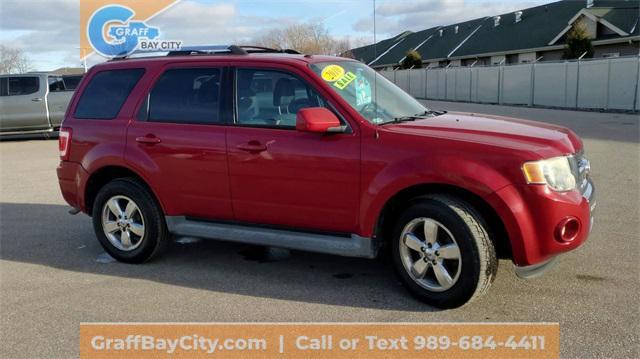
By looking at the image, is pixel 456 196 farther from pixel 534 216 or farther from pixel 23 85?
pixel 23 85

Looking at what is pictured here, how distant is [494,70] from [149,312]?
2995 cm

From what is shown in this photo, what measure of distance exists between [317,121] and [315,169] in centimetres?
40

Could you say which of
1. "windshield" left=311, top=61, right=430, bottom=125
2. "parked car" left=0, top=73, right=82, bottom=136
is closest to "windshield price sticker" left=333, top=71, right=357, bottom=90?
"windshield" left=311, top=61, right=430, bottom=125

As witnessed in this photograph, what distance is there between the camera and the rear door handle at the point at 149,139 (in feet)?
17.3

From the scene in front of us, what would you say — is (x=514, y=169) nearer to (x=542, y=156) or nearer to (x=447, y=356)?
(x=542, y=156)

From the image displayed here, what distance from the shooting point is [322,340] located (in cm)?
391

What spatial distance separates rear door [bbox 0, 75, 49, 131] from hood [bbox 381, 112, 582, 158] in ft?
51.5

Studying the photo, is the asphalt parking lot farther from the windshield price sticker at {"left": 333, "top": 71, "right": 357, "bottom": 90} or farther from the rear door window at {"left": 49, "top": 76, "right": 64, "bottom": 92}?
the rear door window at {"left": 49, "top": 76, "right": 64, "bottom": 92}

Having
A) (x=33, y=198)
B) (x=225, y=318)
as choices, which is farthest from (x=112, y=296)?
(x=33, y=198)

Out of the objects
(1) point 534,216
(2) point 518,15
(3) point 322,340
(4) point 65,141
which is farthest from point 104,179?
(2) point 518,15

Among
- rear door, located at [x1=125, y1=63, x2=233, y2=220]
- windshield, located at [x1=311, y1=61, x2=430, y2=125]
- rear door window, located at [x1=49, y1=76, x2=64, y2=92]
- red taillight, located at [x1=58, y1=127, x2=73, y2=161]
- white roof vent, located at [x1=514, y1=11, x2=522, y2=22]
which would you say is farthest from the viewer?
white roof vent, located at [x1=514, y1=11, x2=522, y2=22]

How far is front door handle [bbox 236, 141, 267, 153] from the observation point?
4770 millimetres

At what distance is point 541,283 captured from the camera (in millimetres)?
4742

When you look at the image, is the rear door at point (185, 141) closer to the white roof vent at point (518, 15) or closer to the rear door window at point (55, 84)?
the rear door window at point (55, 84)
